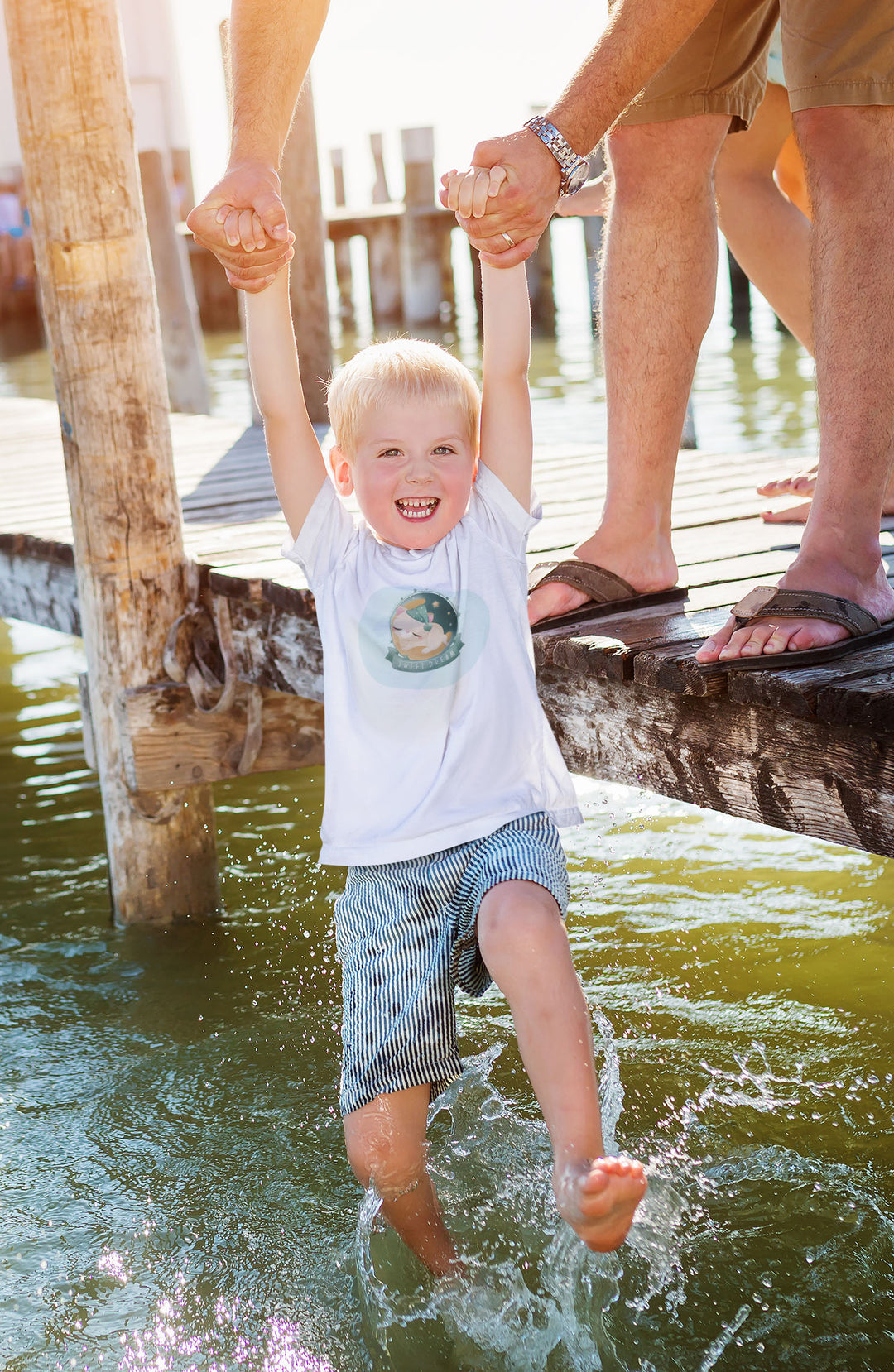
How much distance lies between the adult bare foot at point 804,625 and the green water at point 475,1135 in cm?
101

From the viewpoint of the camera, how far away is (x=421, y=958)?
7.81 ft

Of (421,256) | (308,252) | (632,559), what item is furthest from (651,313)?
(421,256)

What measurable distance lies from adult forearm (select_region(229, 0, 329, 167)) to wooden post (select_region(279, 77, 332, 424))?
3918mm

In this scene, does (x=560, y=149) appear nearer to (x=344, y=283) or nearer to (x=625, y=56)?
(x=625, y=56)

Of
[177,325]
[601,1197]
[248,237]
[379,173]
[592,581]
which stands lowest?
[601,1197]

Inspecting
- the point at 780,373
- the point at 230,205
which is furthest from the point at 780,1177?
the point at 780,373

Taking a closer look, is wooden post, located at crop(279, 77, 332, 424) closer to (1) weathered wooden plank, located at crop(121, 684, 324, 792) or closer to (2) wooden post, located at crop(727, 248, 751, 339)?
(1) weathered wooden plank, located at crop(121, 684, 324, 792)

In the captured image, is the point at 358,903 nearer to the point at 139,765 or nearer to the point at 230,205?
the point at 230,205

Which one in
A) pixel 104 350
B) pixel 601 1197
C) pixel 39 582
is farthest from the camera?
pixel 39 582

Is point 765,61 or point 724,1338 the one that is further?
point 765,61

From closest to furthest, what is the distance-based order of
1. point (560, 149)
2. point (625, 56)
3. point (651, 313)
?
point (560, 149) → point (625, 56) → point (651, 313)

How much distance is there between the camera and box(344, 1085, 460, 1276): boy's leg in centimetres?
238

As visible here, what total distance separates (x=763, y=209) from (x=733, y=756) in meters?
2.03

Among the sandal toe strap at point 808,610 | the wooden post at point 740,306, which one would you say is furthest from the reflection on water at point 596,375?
the sandal toe strap at point 808,610
